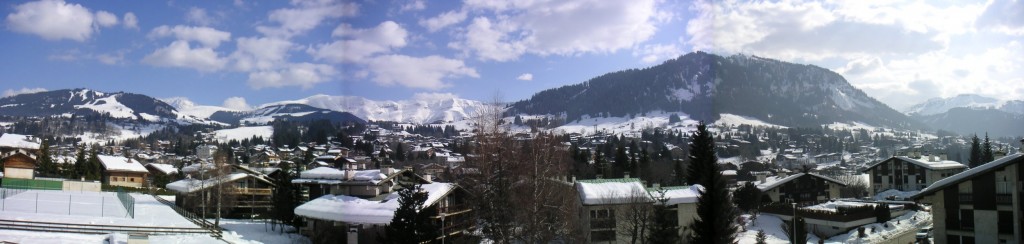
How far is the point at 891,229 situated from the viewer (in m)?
37.4

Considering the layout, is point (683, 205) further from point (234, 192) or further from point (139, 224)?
point (234, 192)

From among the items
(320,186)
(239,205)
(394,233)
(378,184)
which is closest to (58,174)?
(239,205)

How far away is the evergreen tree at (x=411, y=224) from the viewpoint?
22234 mm

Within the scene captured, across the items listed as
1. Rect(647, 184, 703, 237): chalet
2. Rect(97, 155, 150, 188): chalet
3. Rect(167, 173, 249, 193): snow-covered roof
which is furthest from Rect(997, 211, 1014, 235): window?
Rect(97, 155, 150, 188): chalet

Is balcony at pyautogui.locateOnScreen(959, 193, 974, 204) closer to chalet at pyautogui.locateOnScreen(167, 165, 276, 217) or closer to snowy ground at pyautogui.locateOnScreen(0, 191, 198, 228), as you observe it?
snowy ground at pyautogui.locateOnScreen(0, 191, 198, 228)

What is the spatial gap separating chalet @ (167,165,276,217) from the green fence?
6.55 meters

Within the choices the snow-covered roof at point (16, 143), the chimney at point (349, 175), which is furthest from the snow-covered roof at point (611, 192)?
the snow-covered roof at point (16, 143)

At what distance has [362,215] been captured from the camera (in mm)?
30844

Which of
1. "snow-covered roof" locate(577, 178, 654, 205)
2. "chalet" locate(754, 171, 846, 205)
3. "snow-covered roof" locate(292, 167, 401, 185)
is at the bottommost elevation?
"chalet" locate(754, 171, 846, 205)

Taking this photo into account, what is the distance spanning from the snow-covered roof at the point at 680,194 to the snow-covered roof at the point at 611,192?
118 cm

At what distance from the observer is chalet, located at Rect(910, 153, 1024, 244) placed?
73.0 ft

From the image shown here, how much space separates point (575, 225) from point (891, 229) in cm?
2004

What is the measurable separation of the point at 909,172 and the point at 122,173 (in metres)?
67.1

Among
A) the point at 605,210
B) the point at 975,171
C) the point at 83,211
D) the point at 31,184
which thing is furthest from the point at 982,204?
the point at 31,184
